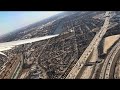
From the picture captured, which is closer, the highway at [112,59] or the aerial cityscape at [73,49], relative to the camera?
the aerial cityscape at [73,49]

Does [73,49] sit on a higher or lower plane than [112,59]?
lower

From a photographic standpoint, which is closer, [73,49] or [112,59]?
[112,59]

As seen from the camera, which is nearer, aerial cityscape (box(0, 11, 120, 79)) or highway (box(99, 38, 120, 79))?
aerial cityscape (box(0, 11, 120, 79))
